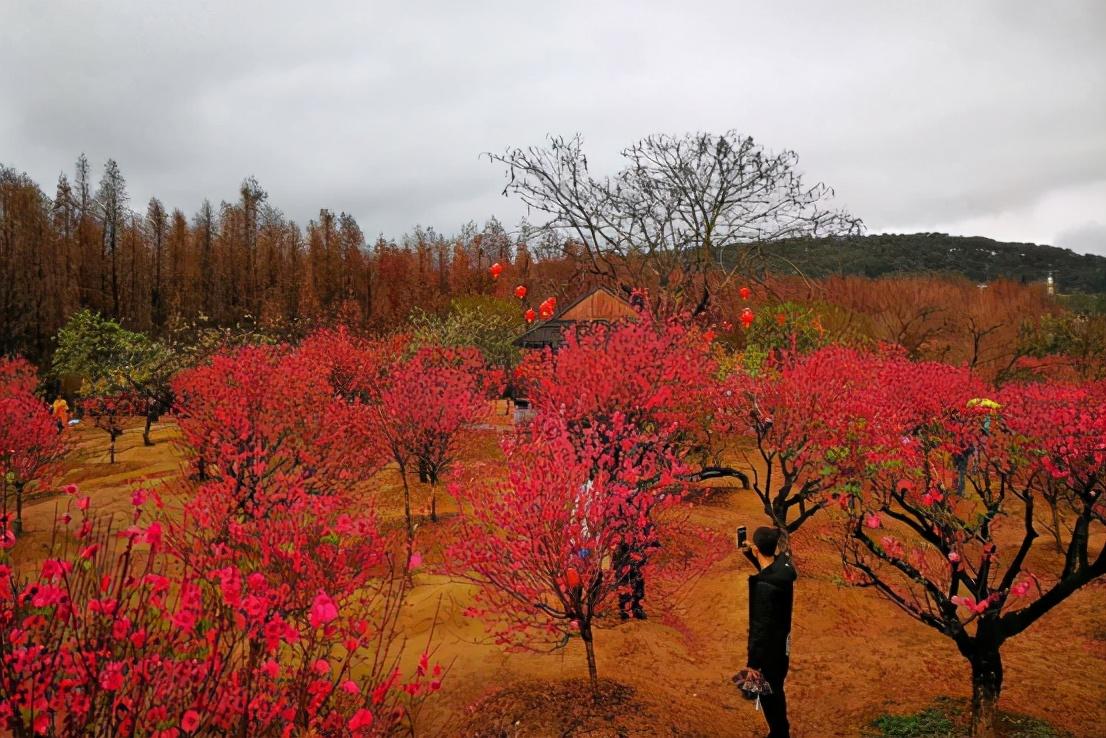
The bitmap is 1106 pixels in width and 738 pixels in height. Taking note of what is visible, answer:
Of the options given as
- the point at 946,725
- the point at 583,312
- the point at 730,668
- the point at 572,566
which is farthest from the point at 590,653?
the point at 583,312

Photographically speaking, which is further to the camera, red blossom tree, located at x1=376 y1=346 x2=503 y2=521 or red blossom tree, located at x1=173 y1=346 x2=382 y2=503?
red blossom tree, located at x1=376 y1=346 x2=503 y2=521

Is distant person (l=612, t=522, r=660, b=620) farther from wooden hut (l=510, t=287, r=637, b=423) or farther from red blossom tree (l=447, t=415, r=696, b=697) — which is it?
wooden hut (l=510, t=287, r=637, b=423)

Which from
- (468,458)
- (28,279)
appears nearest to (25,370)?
(28,279)

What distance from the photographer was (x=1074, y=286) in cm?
9144

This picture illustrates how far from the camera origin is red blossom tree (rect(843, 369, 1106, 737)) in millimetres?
7676

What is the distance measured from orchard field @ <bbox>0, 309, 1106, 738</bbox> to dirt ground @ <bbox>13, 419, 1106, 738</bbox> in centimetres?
6

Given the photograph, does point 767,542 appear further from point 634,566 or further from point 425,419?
point 425,419

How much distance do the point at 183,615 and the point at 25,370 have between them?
3920cm

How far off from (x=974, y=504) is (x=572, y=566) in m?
10.9

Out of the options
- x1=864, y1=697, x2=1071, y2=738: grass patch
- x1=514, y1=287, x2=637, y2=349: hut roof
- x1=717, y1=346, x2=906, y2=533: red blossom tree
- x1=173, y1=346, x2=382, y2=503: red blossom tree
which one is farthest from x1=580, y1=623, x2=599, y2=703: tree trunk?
x1=514, y1=287, x2=637, y2=349: hut roof

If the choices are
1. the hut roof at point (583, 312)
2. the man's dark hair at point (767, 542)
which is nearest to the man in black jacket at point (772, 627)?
Result: the man's dark hair at point (767, 542)

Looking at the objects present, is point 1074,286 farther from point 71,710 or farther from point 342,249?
point 71,710

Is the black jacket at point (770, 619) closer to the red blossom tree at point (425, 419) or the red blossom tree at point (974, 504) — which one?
the red blossom tree at point (974, 504)

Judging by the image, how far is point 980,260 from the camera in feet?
363
